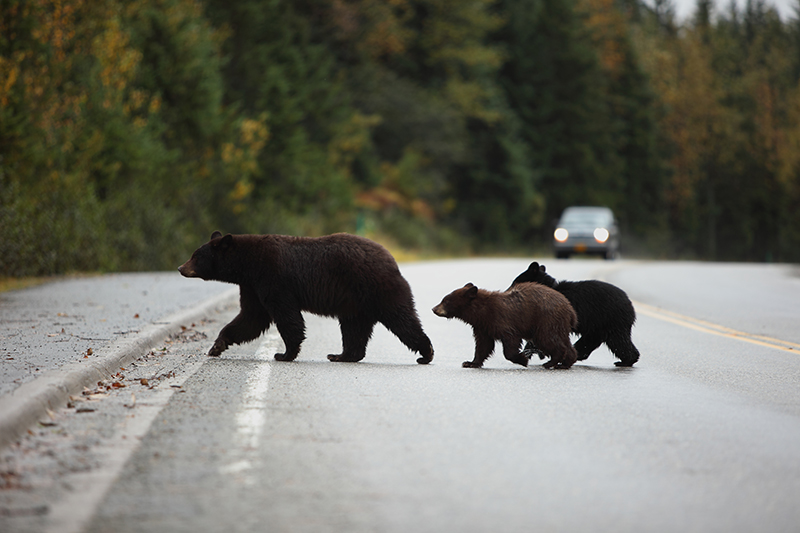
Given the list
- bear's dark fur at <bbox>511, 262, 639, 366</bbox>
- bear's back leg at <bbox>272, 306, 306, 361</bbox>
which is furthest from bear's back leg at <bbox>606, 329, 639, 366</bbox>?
bear's back leg at <bbox>272, 306, 306, 361</bbox>

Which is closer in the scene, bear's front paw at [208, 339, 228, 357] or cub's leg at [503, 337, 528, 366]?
cub's leg at [503, 337, 528, 366]

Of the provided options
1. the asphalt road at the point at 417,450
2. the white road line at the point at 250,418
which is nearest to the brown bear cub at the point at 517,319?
the asphalt road at the point at 417,450

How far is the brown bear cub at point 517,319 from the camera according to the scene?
894 centimetres

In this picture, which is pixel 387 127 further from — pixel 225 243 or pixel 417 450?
pixel 417 450

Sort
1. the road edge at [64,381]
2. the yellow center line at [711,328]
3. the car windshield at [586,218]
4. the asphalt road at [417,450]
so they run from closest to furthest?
the asphalt road at [417,450] < the road edge at [64,381] < the yellow center line at [711,328] < the car windshield at [586,218]

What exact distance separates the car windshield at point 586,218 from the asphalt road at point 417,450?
88.5 ft

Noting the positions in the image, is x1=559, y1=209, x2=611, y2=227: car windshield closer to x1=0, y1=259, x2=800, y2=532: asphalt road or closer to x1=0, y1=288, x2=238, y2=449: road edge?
x1=0, y1=288, x2=238, y2=449: road edge

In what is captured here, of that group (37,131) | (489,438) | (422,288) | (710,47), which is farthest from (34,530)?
(710,47)

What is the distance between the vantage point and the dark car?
35875 millimetres

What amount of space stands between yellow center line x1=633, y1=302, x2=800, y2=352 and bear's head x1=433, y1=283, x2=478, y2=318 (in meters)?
4.22

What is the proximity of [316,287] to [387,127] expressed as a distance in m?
44.2

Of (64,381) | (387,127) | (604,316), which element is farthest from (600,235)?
(64,381)

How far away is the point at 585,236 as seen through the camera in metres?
35.9

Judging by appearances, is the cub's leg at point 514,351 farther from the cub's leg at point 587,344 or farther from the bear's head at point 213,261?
the bear's head at point 213,261
